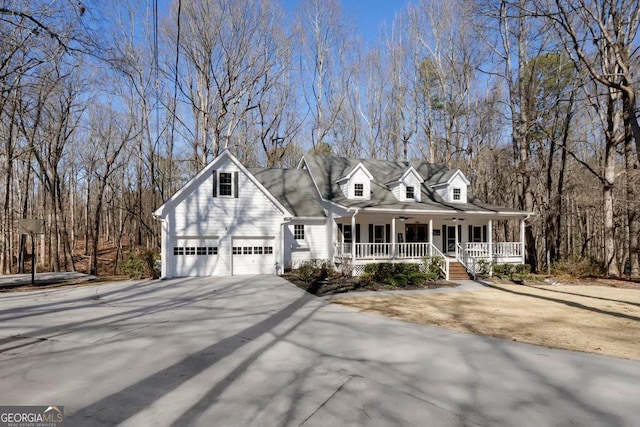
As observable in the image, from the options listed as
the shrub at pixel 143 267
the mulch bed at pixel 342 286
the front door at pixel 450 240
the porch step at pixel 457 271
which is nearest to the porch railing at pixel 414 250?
the porch step at pixel 457 271

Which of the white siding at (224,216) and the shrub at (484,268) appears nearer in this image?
the white siding at (224,216)

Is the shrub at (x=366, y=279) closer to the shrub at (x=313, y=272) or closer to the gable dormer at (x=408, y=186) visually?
the shrub at (x=313, y=272)

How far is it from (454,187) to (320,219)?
350 inches

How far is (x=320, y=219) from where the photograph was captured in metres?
20.9

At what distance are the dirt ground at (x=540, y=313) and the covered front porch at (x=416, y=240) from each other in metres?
4.62

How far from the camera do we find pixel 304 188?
2328cm

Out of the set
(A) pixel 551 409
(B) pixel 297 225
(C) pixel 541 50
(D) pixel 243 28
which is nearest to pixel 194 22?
(D) pixel 243 28

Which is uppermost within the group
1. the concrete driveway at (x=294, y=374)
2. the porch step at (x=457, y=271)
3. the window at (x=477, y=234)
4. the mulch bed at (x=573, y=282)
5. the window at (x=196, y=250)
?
the window at (x=477, y=234)

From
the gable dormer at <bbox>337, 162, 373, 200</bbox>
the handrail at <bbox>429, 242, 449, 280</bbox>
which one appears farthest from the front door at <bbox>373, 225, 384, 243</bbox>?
the handrail at <bbox>429, 242, 449, 280</bbox>

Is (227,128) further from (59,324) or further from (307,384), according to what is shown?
(307,384)

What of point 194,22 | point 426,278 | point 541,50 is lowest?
point 426,278

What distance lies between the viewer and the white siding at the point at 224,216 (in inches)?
688

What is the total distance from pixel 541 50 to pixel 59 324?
26.6 m

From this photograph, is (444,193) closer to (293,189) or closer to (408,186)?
(408,186)
